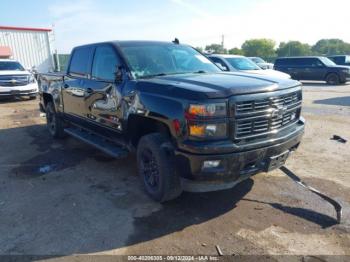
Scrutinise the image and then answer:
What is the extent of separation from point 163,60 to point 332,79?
1763cm

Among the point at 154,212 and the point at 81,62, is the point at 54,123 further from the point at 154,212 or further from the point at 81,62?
the point at 154,212

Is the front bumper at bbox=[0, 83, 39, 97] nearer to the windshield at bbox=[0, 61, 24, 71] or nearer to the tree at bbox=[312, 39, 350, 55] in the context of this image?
the windshield at bbox=[0, 61, 24, 71]

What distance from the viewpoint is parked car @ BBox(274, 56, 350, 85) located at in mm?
18812

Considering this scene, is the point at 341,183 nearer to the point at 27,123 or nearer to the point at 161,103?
the point at 161,103

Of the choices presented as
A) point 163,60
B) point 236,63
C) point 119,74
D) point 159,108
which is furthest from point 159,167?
point 236,63

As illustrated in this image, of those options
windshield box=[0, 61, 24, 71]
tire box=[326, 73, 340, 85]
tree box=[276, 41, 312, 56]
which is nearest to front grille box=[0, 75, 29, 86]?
windshield box=[0, 61, 24, 71]

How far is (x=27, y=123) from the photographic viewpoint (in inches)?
355

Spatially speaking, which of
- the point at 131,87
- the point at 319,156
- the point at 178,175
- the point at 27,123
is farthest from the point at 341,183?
the point at 27,123

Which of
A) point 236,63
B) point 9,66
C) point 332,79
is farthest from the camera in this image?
point 332,79

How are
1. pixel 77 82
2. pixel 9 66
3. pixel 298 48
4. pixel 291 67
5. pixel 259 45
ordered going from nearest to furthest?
pixel 77 82 < pixel 9 66 < pixel 291 67 < pixel 298 48 < pixel 259 45

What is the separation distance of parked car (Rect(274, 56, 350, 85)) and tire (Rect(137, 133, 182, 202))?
59.8 feet

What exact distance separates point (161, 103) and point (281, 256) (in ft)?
6.30

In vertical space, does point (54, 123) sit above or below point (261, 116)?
below

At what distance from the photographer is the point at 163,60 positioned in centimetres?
459
